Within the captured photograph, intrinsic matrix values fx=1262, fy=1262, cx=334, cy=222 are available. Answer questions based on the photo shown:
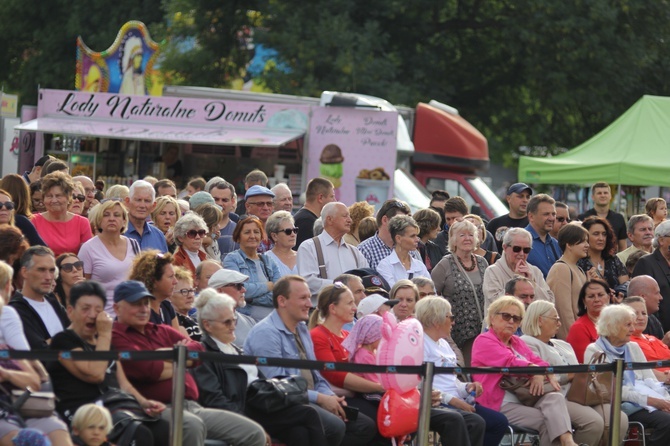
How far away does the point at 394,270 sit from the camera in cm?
1038

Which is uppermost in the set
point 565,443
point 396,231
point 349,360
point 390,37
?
point 390,37

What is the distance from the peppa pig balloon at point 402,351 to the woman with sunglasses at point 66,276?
7.05ft

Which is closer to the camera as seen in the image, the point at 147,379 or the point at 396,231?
the point at 147,379

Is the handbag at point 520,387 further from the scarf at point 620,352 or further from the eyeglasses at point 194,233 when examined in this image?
the eyeglasses at point 194,233

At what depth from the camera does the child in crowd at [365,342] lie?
8.47 meters

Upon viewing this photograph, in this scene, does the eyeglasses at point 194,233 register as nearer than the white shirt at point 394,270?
Yes

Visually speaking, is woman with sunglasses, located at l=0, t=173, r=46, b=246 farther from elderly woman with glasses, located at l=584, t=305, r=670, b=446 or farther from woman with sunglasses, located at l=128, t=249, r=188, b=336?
elderly woman with glasses, located at l=584, t=305, r=670, b=446

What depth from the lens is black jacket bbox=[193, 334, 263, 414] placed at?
7.50m

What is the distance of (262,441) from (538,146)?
2395 cm

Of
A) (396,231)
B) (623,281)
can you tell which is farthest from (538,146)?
(396,231)

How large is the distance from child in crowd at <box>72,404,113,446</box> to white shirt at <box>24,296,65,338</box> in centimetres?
89

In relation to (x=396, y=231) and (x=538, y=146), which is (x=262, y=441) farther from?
(x=538, y=146)

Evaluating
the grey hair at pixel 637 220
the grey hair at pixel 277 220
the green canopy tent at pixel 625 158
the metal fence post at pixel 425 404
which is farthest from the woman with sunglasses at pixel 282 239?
the green canopy tent at pixel 625 158

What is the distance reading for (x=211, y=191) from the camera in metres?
12.0
